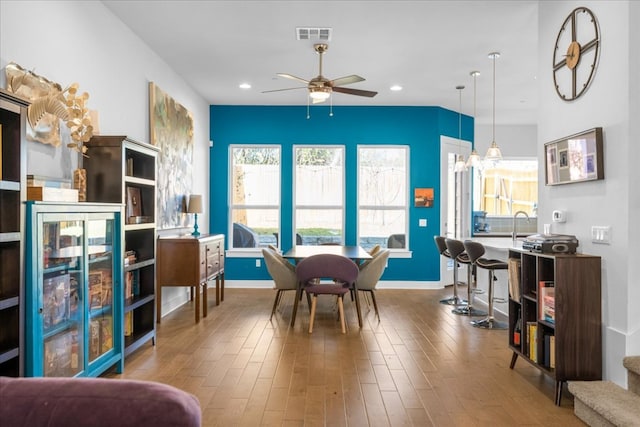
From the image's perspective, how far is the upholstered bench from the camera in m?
0.99

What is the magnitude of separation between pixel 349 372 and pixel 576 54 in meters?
2.96

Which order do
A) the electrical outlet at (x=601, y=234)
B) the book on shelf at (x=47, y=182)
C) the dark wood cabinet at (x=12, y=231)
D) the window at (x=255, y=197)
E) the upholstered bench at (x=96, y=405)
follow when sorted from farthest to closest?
the window at (x=255, y=197)
the electrical outlet at (x=601, y=234)
the book on shelf at (x=47, y=182)
the dark wood cabinet at (x=12, y=231)
the upholstered bench at (x=96, y=405)

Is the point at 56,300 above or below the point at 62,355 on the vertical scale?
above

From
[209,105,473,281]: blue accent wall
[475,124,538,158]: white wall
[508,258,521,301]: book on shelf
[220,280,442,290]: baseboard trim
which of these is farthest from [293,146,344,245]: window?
[508,258,521,301]: book on shelf

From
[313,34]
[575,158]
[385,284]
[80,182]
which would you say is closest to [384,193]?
[385,284]

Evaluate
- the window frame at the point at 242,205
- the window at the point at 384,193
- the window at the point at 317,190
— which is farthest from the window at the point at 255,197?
the window at the point at 384,193

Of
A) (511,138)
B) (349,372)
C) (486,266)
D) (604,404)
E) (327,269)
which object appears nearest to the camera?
(604,404)

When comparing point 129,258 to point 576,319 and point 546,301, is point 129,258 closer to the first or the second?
point 546,301

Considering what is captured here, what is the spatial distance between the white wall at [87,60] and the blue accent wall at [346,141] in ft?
6.05

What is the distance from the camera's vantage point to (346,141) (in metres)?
7.68

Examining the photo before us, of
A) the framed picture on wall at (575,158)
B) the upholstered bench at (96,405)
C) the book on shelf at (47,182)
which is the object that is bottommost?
the upholstered bench at (96,405)

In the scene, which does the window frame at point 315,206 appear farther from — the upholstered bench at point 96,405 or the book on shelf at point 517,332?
the upholstered bench at point 96,405

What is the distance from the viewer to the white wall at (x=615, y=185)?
2.73 meters

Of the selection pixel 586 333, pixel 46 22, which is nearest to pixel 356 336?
pixel 586 333
